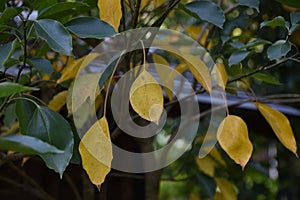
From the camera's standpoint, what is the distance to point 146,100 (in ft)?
2.49

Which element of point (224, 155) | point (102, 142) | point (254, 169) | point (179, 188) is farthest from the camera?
point (179, 188)

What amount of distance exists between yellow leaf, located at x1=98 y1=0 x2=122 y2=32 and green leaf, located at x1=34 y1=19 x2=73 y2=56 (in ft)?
0.30

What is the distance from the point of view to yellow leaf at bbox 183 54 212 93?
2.88ft

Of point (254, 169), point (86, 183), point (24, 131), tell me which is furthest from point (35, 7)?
point (254, 169)

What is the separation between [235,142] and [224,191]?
63 centimetres

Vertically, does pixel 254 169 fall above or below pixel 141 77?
below

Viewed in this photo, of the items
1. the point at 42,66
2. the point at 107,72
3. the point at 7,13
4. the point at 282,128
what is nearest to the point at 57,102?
the point at 42,66

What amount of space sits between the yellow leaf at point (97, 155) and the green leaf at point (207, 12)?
0.31 meters

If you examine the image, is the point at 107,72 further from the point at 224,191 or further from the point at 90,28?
the point at 224,191

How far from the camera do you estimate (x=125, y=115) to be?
3.57 feet

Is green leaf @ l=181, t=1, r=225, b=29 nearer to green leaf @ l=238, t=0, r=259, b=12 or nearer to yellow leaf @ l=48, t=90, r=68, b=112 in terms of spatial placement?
green leaf @ l=238, t=0, r=259, b=12

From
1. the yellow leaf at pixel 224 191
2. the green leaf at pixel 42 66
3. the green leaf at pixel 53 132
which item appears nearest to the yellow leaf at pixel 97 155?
the green leaf at pixel 53 132

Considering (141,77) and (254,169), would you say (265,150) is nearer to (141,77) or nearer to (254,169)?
Answer: (254,169)

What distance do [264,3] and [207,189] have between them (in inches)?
24.9
